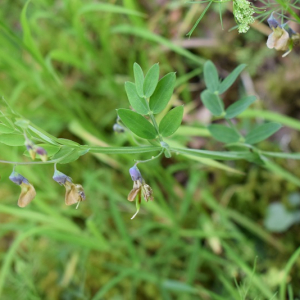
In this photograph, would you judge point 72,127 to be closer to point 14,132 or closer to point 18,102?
point 18,102

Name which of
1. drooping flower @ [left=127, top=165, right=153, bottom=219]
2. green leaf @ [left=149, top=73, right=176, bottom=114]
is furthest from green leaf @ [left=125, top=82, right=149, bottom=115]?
drooping flower @ [left=127, top=165, right=153, bottom=219]

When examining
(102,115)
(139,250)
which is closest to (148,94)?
(139,250)

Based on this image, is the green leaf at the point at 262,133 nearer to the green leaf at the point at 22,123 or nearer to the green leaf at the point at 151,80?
the green leaf at the point at 151,80

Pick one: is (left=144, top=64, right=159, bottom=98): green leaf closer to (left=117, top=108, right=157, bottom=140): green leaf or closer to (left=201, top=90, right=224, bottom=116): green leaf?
(left=117, top=108, right=157, bottom=140): green leaf

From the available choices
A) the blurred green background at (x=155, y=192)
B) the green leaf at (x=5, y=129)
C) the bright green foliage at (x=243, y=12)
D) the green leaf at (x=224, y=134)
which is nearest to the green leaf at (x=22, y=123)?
the green leaf at (x=5, y=129)

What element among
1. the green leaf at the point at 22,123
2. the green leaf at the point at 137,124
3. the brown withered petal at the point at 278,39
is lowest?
the green leaf at the point at 22,123
